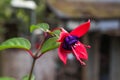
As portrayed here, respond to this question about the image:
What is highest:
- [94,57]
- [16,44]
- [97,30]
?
[16,44]

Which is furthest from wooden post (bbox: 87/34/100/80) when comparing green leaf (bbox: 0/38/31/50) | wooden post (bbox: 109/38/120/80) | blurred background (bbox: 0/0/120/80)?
green leaf (bbox: 0/38/31/50)

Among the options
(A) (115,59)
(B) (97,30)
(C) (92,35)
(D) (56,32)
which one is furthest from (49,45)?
(C) (92,35)

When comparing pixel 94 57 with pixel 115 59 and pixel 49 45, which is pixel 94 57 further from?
pixel 49 45

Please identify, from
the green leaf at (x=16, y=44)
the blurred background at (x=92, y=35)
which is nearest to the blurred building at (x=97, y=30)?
the blurred background at (x=92, y=35)

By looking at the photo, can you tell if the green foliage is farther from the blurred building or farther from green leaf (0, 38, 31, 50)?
the blurred building

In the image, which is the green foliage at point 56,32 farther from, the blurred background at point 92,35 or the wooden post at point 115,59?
the wooden post at point 115,59

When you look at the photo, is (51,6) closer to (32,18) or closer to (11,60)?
(32,18)

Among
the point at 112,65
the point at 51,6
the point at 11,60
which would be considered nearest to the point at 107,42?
the point at 112,65
